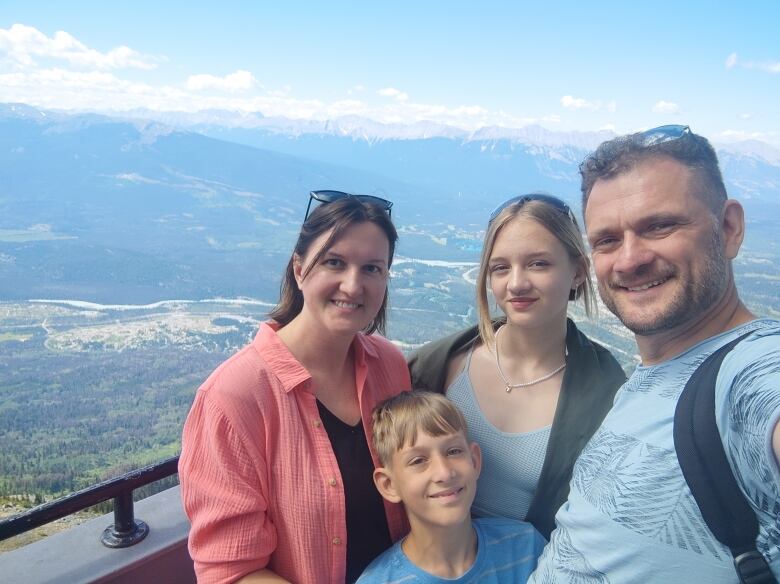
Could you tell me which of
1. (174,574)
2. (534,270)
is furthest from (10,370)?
(534,270)

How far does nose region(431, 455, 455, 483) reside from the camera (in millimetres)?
1994

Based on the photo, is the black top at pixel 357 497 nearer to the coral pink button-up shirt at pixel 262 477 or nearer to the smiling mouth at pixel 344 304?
the coral pink button-up shirt at pixel 262 477

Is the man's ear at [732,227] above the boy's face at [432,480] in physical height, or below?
above

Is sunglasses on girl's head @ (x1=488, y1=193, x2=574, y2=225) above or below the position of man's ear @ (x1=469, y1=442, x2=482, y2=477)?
above

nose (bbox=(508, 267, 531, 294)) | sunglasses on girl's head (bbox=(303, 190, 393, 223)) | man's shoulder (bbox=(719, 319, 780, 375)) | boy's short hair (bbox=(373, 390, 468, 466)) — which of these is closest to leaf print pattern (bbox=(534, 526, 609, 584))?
boy's short hair (bbox=(373, 390, 468, 466))

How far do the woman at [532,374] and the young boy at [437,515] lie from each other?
187 mm

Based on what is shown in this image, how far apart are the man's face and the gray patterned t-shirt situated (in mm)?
137

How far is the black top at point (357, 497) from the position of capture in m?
2.03

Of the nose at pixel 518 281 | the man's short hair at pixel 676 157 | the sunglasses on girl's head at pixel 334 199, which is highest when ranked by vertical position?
the man's short hair at pixel 676 157

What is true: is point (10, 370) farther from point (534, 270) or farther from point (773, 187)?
point (773, 187)

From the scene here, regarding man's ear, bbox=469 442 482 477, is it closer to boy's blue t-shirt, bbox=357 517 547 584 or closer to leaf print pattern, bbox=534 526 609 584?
boy's blue t-shirt, bbox=357 517 547 584

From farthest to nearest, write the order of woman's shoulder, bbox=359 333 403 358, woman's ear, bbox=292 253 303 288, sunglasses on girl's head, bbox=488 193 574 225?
woman's shoulder, bbox=359 333 403 358 → sunglasses on girl's head, bbox=488 193 574 225 → woman's ear, bbox=292 253 303 288

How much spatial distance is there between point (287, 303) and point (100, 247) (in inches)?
2673

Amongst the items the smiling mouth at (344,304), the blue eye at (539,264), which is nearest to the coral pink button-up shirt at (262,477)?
the smiling mouth at (344,304)
